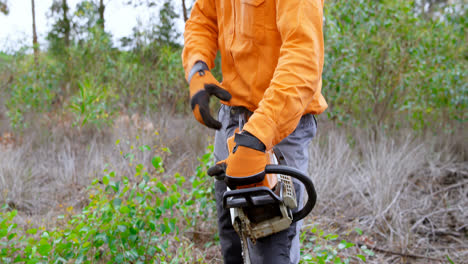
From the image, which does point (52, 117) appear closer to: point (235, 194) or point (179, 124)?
point (179, 124)

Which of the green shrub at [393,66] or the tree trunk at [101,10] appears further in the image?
the tree trunk at [101,10]

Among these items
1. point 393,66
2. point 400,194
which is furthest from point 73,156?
point 393,66

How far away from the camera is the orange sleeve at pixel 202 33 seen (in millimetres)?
1972

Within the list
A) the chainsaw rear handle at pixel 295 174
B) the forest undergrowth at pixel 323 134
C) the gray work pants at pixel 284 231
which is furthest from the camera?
the forest undergrowth at pixel 323 134

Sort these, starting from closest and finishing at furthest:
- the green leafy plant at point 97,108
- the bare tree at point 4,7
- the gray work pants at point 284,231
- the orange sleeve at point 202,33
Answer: the gray work pants at point 284,231 < the orange sleeve at point 202,33 < the green leafy plant at point 97,108 < the bare tree at point 4,7

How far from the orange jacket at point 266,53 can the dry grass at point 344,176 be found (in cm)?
122

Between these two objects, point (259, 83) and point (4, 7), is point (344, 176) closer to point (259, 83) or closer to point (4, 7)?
point (259, 83)

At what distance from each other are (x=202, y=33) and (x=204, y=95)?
47 centimetres

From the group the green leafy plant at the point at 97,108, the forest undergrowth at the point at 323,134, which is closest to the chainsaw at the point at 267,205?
the forest undergrowth at the point at 323,134

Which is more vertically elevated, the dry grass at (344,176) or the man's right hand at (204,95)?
the man's right hand at (204,95)

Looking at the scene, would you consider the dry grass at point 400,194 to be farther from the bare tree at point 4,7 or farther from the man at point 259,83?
the bare tree at point 4,7

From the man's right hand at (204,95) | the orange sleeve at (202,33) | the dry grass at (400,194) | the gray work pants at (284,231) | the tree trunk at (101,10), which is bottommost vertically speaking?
the dry grass at (400,194)

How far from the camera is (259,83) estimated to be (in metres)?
1.67

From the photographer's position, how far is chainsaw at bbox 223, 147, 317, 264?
1.43 metres
